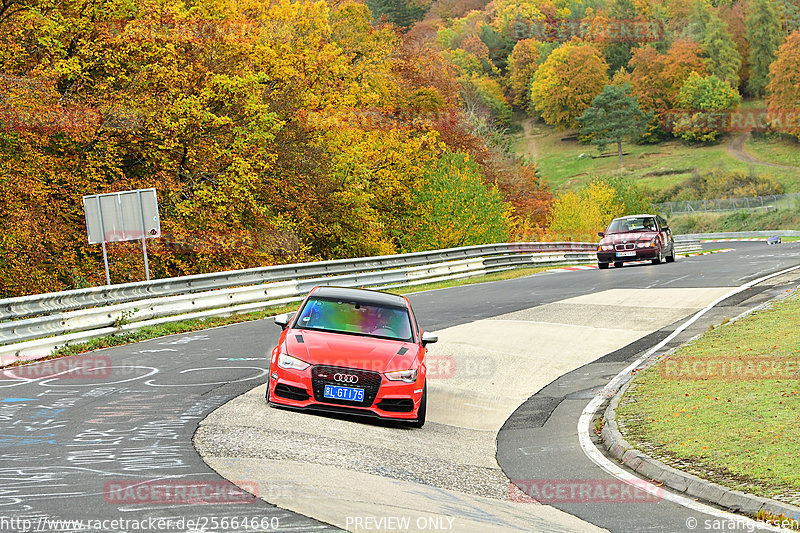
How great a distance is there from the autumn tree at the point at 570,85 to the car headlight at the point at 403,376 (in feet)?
498

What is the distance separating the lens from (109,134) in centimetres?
3038

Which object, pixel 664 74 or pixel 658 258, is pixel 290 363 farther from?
pixel 664 74

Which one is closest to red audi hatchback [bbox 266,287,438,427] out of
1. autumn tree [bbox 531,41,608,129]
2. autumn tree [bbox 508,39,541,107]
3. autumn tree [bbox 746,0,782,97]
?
autumn tree [bbox 531,41,608,129]

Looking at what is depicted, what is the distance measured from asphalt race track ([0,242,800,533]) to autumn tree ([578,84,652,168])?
132953mm

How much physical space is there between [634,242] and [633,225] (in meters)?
0.98

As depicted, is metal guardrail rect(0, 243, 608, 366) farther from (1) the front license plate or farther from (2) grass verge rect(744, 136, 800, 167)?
(2) grass verge rect(744, 136, 800, 167)

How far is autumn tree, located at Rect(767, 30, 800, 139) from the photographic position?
134438mm

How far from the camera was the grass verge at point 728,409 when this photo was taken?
8062 mm

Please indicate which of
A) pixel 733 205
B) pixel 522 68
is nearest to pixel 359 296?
pixel 733 205

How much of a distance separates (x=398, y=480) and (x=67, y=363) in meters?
8.61

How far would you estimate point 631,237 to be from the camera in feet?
115

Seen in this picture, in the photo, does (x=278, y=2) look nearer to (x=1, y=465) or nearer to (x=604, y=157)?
(x=1, y=465)

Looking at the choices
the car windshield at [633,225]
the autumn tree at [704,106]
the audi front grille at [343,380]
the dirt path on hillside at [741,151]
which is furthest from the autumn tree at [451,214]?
the autumn tree at [704,106]

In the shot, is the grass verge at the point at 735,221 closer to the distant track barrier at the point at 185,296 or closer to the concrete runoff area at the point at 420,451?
the distant track barrier at the point at 185,296
